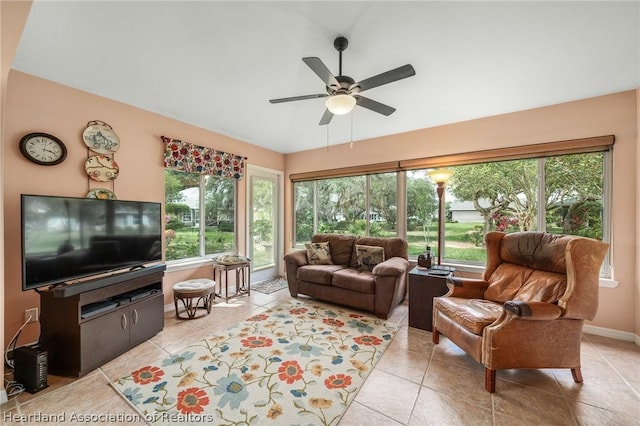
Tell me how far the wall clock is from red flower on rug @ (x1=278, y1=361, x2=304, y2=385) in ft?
9.40

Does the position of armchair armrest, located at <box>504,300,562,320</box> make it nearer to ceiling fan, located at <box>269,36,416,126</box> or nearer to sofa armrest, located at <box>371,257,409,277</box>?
sofa armrest, located at <box>371,257,409,277</box>

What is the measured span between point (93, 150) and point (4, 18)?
155 cm

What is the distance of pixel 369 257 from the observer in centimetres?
361

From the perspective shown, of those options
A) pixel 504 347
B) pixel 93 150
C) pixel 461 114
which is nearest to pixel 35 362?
pixel 93 150

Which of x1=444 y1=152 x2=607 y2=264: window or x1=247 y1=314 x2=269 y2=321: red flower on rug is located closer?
x1=444 y1=152 x2=607 y2=264: window

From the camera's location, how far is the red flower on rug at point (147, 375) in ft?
6.26

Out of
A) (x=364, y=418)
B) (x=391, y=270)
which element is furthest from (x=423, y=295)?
(x=364, y=418)

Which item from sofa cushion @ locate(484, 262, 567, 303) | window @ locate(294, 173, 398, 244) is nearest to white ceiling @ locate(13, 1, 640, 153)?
window @ locate(294, 173, 398, 244)

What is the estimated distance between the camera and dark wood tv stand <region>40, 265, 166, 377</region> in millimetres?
1939

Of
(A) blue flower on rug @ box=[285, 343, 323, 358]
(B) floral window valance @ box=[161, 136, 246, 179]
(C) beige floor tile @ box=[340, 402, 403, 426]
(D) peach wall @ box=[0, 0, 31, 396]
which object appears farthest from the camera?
(B) floral window valance @ box=[161, 136, 246, 179]

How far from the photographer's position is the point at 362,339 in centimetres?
254

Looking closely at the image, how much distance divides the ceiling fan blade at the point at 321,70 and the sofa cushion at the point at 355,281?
2207mm

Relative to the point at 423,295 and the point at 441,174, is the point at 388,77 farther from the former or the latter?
the point at 423,295

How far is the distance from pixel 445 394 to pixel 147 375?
7.48ft
